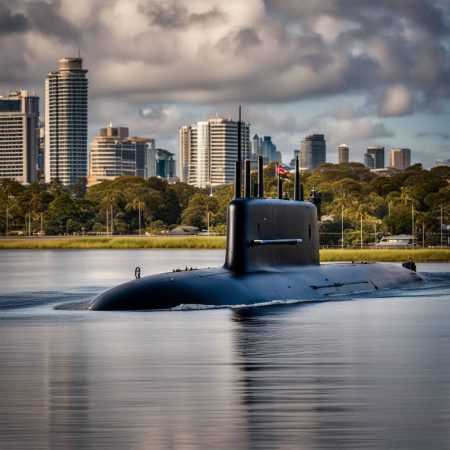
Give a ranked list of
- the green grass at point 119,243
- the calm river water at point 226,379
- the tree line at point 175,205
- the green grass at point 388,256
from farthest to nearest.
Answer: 1. the tree line at point 175,205
2. the green grass at point 119,243
3. the green grass at point 388,256
4. the calm river water at point 226,379

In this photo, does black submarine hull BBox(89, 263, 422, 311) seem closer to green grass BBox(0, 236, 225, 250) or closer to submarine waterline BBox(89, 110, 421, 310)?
submarine waterline BBox(89, 110, 421, 310)

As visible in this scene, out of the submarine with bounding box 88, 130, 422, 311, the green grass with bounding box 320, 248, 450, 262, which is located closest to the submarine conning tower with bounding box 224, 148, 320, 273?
the submarine with bounding box 88, 130, 422, 311

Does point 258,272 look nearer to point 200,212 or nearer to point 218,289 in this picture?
point 218,289

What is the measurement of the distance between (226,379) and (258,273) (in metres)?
16.6

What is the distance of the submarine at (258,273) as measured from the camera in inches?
1330

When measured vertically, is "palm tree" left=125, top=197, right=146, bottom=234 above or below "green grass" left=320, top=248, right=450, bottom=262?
above

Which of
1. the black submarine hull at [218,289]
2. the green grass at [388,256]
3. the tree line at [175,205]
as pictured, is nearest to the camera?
the black submarine hull at [218,289]

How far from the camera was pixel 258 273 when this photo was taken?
37406mm

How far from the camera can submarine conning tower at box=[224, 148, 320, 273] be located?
37.2 meters

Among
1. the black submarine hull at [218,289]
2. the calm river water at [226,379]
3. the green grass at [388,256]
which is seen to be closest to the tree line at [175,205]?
the green grass at [388,256]

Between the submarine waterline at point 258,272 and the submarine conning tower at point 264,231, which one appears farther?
the submarine conning tower at point 264,231

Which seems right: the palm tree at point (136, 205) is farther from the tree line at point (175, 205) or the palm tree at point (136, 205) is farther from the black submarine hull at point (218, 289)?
the black submarine hull at point (218, 289)

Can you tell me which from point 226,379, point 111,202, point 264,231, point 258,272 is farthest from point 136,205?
point 226,379

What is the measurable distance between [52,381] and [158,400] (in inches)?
126
